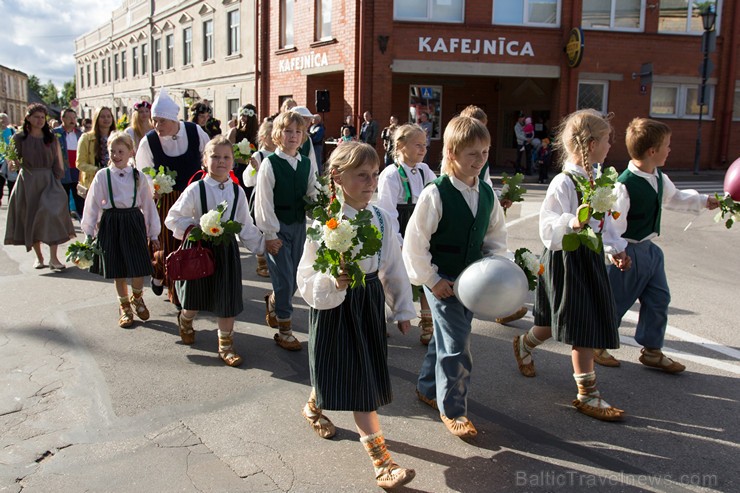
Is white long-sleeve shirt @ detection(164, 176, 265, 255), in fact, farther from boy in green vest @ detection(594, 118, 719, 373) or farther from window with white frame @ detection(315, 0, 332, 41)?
window with white frame @ detection(315, 0, 332, 41)

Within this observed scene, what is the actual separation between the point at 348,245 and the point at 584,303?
1885mm

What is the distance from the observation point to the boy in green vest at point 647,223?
4695mm

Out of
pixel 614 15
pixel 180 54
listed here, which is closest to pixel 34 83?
pixel 180 54

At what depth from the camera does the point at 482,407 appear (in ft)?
14.1

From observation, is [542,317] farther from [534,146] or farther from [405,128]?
[534,146]

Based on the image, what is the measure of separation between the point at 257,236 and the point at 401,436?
83.3 inches

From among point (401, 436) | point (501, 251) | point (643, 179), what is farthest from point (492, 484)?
point (643, 179)

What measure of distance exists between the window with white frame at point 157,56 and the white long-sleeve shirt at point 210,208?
114 feet

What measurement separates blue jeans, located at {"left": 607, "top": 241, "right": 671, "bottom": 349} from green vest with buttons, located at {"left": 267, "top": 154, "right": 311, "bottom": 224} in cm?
251

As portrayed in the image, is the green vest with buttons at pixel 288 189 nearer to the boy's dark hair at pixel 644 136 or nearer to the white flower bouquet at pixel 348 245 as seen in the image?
the white flower bouquet at pixel 348 245

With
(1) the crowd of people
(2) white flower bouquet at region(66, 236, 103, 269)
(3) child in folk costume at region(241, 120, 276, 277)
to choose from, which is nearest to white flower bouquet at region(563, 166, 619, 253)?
(1) the crowd of people

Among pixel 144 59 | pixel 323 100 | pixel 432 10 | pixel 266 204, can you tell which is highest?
pixel 144 59

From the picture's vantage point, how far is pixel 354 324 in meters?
3.52

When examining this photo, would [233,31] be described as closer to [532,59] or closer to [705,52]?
[532,59]
